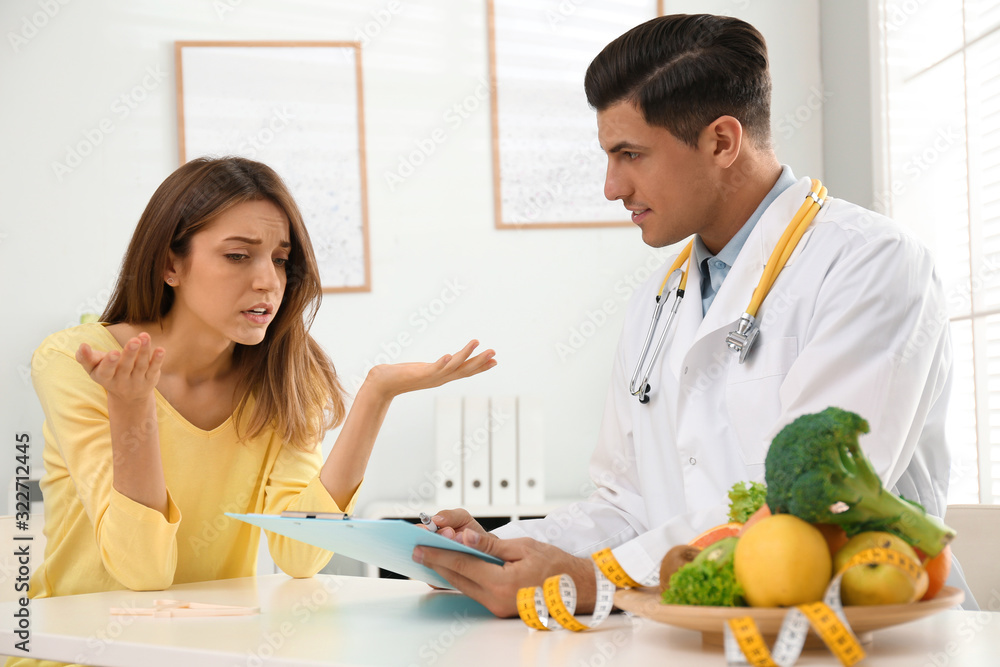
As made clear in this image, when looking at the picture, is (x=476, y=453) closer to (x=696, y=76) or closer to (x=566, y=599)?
(x=696, y=76)

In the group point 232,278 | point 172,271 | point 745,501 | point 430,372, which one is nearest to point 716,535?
point 745,501

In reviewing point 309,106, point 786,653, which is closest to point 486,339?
point 309,106

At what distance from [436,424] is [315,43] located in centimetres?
158

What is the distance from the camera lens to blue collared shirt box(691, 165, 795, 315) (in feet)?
5.01

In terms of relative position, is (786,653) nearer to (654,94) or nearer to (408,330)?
(654,94)

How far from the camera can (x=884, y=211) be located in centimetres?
291

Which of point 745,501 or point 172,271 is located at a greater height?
point 172,271

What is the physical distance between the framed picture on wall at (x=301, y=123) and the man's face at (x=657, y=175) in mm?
1906

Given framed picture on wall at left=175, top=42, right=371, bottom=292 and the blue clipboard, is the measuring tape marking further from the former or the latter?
framed picture on wall at left=175, top=42, right=371, bottom=292

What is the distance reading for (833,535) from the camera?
0.72 metres

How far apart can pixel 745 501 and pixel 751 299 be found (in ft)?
1.78

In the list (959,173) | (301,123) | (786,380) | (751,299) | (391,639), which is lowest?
(391,639)

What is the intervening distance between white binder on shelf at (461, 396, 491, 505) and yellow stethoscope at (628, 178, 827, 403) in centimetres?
147

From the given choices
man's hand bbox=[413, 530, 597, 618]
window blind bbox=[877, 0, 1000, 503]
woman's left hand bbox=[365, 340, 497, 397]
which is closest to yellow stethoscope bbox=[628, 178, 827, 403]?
woman's left hand bbox=[365, 340, 497, 397]
